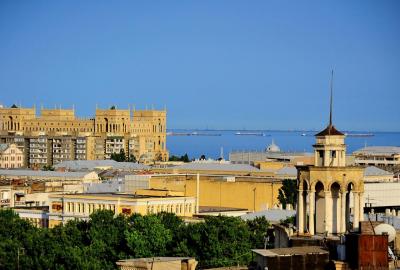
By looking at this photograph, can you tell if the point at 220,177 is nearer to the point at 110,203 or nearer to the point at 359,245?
the point at 110,203

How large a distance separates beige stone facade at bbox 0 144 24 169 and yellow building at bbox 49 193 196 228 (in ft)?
299

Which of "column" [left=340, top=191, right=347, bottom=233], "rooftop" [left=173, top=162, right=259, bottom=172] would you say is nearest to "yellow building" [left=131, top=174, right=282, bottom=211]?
"rooftop" [left=173, top=162, right=259, bottom=172]

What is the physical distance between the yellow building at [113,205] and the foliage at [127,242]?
963 cm

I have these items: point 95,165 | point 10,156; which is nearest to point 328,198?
point 95,165

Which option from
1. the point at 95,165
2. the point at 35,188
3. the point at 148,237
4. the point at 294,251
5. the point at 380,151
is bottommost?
the point at 294,251

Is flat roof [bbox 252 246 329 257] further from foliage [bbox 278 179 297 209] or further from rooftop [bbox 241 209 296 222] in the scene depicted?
foliage [bbox 278 179 297 209]

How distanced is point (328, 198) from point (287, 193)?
Result: 45767mm

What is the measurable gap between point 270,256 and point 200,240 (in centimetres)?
2361

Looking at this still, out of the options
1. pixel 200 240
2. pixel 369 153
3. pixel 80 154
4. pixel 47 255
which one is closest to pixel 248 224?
pixel 200 240

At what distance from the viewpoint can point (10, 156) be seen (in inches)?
6826

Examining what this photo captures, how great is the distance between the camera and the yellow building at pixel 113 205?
74.8m

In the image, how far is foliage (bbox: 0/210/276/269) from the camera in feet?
182

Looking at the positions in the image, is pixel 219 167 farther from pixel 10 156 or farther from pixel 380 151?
pixel 10 156

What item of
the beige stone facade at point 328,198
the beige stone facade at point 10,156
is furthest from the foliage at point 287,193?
the beige stone facade at point 10,156
